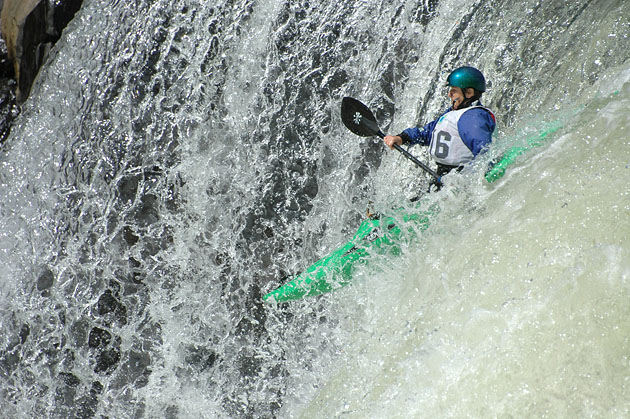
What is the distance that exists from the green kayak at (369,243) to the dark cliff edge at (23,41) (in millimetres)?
3707

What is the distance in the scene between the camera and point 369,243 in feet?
10.9

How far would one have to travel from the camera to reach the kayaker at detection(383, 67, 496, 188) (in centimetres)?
312

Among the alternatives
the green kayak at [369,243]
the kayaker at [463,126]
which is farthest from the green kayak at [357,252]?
the kayaker at [463,126]

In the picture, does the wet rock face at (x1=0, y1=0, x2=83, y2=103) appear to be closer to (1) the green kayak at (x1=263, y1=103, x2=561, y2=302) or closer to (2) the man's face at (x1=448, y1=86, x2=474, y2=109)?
(1) the green kayak at (x1=263, y1=103, x2=561, y2=302)

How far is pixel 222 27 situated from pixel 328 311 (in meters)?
2.47

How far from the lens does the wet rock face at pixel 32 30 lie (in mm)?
5555

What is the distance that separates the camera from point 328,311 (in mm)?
4070

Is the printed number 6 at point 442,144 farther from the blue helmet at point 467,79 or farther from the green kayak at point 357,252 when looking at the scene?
the green kayak at point 357,252

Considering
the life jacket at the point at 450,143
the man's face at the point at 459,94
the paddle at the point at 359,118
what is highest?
the paddle at the point at 359,118

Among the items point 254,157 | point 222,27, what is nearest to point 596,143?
point 254,157

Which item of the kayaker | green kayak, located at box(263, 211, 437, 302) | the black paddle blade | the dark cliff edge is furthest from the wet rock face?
the kayaker

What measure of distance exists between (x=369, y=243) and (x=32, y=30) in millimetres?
4551

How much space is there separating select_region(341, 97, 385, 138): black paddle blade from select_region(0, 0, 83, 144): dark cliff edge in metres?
3.58

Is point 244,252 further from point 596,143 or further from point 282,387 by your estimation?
point 596,143
